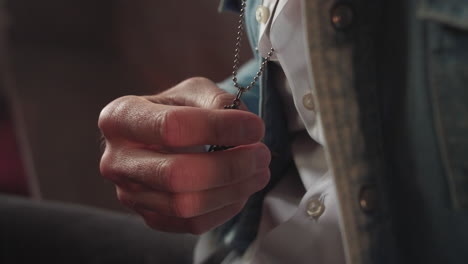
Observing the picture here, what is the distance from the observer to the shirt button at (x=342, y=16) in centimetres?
26

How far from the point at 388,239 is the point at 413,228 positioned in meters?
0.02

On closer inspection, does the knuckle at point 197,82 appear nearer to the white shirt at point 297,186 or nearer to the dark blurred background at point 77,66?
the white shirt at point 297,186

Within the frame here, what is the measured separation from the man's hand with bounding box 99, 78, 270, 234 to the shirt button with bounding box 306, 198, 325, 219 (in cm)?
5

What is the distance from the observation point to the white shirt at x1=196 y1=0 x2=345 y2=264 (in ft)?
1.10

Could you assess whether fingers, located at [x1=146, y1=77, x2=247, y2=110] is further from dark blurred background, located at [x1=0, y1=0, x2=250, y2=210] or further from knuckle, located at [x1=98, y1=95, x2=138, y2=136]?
dark blurred background, located at [x1=0, y1=0, x2=250, y2=210]

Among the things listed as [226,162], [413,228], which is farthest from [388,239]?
[226,162]

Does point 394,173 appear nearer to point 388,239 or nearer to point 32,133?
point 388,239

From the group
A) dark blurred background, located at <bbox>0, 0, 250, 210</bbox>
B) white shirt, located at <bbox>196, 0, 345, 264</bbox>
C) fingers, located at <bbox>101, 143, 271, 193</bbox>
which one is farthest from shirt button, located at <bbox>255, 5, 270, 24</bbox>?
dark blurred background, located at <bbox>0, 0, 250, 210</bbox>

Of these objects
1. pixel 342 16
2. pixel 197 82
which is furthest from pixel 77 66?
pixel 342 16

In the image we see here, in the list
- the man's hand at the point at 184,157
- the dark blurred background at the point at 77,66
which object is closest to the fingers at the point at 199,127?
the man's hand at the point at 184,157

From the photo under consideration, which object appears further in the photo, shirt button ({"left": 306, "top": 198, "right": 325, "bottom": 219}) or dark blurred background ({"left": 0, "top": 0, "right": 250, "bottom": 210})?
dark blurred background ({"left": 0, "top": 0, "right": 250, "bottom": 210})

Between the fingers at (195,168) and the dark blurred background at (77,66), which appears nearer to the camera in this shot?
the fingers at (195,168)

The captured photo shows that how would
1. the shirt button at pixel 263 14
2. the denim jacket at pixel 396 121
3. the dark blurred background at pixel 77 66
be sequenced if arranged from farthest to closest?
the dark blurred background at pixel 77 66 → the shirt button at pixel 263 14 → the denim jacket at pixel 396 121

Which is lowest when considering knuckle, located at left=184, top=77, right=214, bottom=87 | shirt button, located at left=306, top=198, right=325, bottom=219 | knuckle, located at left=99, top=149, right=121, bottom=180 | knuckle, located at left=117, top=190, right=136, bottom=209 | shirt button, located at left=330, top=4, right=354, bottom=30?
shirt button, located at left=306, top=198, right=325, bottom=219
